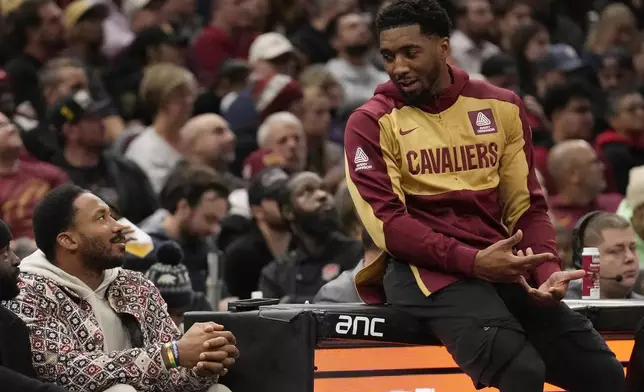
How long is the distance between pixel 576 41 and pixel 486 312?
10.1 m

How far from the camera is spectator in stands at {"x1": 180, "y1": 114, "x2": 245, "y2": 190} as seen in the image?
420 inches

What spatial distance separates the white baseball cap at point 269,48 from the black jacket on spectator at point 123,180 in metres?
2.43

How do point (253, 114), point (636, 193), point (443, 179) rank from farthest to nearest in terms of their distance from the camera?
point (253, 114) < point (636, 193) < point (443, 179)

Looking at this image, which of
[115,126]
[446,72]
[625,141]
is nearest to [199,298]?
[446,72]

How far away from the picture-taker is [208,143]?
10.7m

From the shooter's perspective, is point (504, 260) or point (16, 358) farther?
point (16, 358)

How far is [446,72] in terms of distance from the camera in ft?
19.4

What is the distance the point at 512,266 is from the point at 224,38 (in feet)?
26.3

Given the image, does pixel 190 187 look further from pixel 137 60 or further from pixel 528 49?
pixel 528 49

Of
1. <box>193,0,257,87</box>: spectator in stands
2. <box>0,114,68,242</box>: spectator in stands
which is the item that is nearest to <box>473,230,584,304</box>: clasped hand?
<box>0,114,68,242</box>: spectator in stands

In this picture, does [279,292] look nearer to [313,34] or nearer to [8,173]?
[8,173]

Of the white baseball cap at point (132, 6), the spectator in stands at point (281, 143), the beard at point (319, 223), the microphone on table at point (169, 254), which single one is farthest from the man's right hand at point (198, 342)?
the white baseball cap at point (132, 6)

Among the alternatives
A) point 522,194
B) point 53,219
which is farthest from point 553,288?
point 53,219

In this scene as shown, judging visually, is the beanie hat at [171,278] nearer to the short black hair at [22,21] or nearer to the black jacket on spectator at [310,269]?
the black jacket on spectator at [310,269]
